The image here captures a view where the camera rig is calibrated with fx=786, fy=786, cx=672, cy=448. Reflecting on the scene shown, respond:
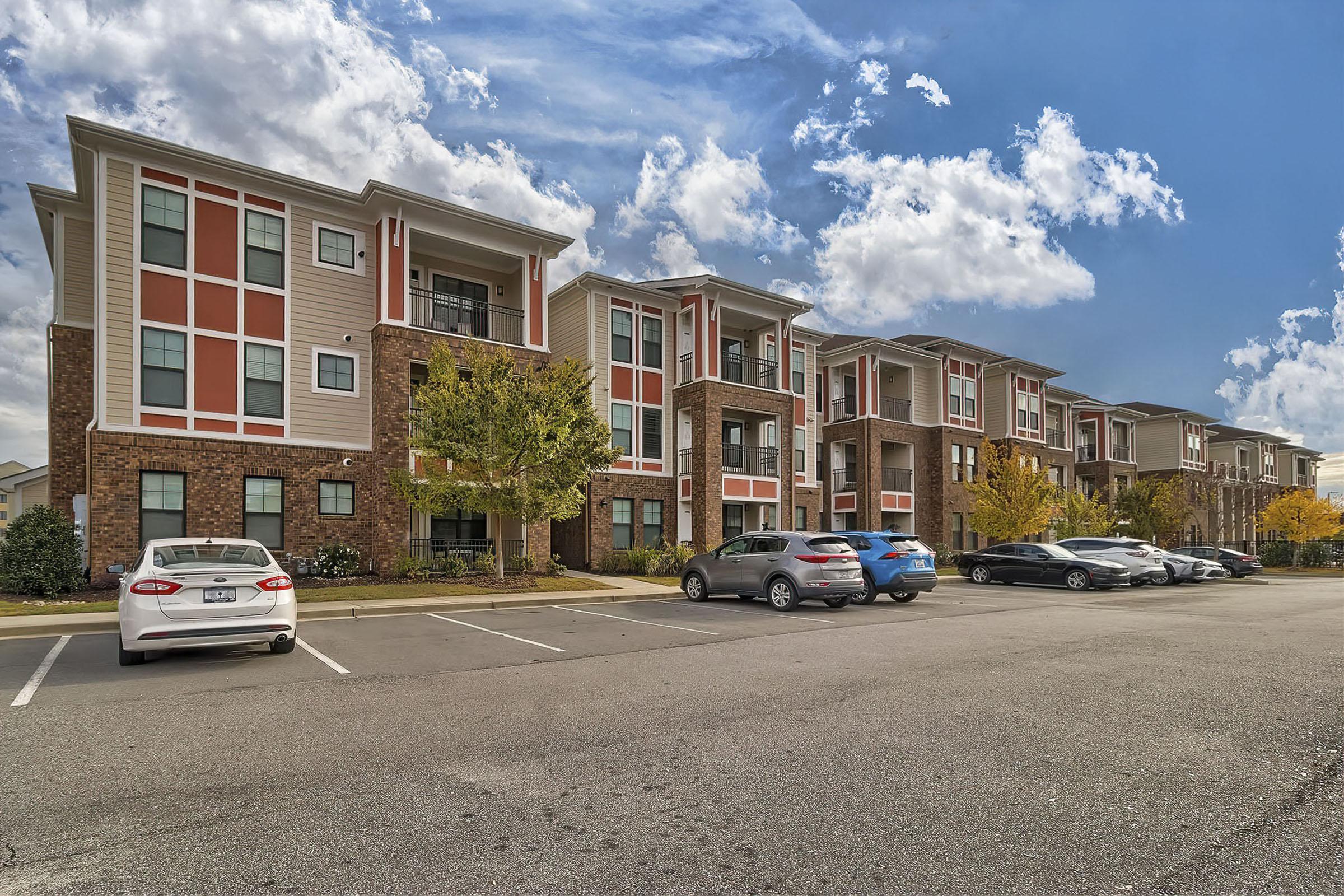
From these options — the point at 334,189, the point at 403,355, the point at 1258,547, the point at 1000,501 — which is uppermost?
the point at 334,189

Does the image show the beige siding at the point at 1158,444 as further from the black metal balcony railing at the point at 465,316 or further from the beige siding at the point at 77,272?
the beige siding at the point at 77,272

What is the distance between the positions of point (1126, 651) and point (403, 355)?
17.9 m

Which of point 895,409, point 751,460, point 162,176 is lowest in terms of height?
point 751,460

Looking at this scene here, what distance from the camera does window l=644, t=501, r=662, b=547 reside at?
27.6 metres

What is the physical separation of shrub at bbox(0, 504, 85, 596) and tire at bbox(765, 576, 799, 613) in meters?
14.6

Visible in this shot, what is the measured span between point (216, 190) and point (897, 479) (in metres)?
29.2

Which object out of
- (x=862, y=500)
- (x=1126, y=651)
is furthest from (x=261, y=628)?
(x=862, y=500)

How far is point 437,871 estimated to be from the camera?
3.69 meters

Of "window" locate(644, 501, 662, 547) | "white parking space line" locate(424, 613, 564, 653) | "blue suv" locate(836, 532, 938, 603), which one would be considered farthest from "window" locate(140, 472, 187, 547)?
"blue suv" locate(836, 532, 938, 603)

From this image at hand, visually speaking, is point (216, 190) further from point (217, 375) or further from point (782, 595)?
point (782, 595)

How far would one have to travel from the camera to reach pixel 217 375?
19.5 meters

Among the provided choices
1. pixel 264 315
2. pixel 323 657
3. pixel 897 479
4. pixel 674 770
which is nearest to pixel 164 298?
pixel 264 315

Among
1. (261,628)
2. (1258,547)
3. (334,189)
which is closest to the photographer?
(261,628)

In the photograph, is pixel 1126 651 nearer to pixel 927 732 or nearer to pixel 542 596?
pixel 927 732
